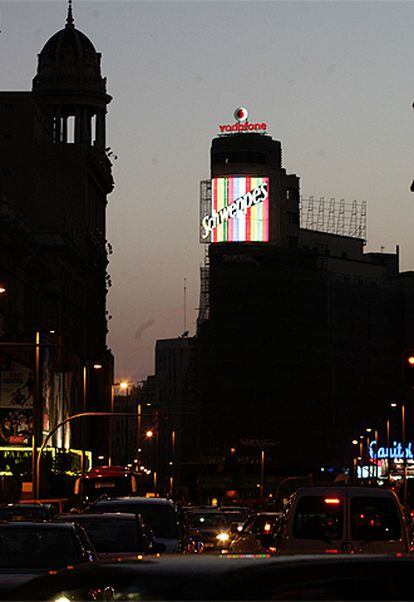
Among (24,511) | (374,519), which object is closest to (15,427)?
(24,511)

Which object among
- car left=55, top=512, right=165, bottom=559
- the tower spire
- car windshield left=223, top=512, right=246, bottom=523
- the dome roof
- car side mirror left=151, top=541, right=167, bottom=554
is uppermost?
the tower spire

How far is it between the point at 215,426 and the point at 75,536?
416ft

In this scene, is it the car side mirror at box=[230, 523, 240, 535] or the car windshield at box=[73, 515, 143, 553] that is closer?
the car windshield at box=[73, 515, 143, 553]

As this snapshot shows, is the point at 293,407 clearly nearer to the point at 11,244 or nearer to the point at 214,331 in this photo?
the point at 214,331

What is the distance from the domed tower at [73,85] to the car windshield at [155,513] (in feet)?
461

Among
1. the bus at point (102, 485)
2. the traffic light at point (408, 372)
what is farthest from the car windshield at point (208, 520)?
the bus at point (102, 485)

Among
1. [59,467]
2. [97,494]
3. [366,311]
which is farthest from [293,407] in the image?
[97,494]

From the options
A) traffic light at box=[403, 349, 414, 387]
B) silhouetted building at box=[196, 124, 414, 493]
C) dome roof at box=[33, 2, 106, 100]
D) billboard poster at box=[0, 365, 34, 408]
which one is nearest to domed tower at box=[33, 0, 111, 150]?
dome roof at box=[33, 2, 106, 100]

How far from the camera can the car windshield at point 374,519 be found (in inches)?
894

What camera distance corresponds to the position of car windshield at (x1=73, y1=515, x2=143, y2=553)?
23.2m

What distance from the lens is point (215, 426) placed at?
145 meters

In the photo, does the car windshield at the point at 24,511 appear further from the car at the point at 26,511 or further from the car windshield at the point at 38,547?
the car windshield at the point at 38,547

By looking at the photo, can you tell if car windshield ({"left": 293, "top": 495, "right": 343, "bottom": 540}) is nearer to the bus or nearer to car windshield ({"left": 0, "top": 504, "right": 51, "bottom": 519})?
car windshield ({"left": 0, "top": 504, "right": 51, "bottom": 519})

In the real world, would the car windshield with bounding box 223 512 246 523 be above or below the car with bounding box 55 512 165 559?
below
